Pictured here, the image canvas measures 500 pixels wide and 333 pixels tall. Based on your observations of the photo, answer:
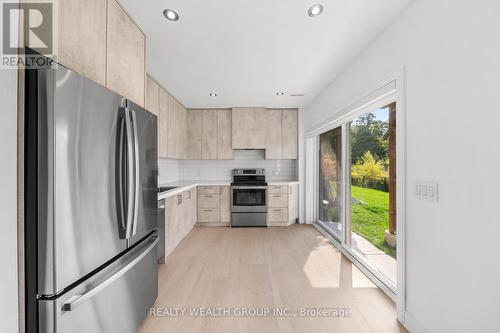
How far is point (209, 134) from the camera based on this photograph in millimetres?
5051

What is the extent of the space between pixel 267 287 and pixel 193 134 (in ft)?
11.7

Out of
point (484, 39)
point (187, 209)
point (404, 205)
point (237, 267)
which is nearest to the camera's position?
point (484, 39)

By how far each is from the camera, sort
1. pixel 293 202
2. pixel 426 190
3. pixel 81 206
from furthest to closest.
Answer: pixel 293 202
pixel 426 190
pixel 81 206

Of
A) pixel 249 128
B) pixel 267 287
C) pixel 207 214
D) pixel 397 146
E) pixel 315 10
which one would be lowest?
pixel 267 287

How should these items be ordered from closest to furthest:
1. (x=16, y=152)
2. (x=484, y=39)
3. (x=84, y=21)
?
(x=16, y=152), (x=484, y=39), (x=84, y=21)

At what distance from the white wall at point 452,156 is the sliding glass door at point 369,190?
68 centimetres

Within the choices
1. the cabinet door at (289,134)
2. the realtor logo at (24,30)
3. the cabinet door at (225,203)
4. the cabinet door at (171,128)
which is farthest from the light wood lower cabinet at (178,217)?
the realtor logo at (24,30)

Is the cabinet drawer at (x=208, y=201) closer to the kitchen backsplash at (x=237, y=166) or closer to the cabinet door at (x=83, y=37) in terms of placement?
the kitchen backsplash at (x=237, y=166)

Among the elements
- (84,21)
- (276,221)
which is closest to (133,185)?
(84,21)

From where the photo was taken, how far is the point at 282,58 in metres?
2.64

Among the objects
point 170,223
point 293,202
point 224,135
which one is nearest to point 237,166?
point 224,135

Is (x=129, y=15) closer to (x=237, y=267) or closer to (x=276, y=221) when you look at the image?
(x=237, y=267)

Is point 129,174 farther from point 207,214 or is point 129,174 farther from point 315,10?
point 207,214

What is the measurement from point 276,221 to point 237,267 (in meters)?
2.06
